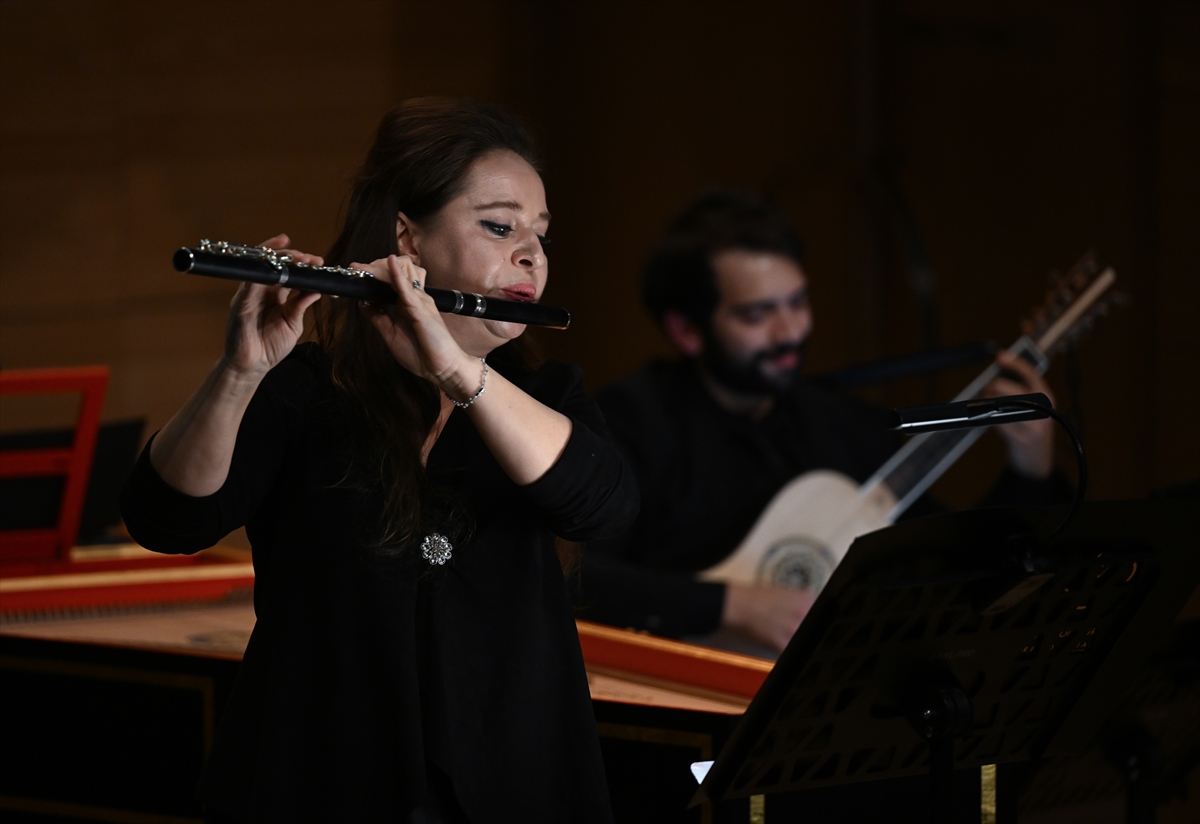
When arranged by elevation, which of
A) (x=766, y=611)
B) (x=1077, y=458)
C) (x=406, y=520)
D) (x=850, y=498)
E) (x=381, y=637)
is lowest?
(x=381, y=637)

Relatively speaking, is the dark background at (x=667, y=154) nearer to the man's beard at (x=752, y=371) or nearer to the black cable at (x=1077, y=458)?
the man's beard at (x=752, y=371)

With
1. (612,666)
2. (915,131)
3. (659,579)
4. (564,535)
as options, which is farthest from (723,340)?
(564,535)

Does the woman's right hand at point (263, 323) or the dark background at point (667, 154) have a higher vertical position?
the dark background at point (667, 154)

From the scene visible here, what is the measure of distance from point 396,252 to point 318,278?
0.20 meters

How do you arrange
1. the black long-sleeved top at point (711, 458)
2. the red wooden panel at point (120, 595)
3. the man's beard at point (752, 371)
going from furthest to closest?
1. the man's beard at point (752, 371)
2. the black long-sleeved top at point (711, 458)
3. the red wooden panel at point (120, 595)

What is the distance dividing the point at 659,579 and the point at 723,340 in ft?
2.34

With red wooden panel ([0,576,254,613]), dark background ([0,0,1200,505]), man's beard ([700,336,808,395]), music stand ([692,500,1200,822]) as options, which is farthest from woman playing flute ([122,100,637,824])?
dark background ([0,0,1200,505])

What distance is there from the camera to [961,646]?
4.98 feet

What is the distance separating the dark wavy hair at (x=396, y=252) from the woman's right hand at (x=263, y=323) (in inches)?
4.8

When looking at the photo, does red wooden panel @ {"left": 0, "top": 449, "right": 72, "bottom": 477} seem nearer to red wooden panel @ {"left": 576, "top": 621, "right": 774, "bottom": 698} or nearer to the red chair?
the red chair

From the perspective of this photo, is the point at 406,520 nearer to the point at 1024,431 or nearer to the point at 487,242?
the point at 487,242

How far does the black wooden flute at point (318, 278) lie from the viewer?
1.20 m

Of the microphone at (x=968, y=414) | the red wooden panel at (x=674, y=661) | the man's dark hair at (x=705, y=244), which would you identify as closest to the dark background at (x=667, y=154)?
the man's dark hair at (x=705, y=244)

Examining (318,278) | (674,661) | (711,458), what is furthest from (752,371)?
(318,278)
